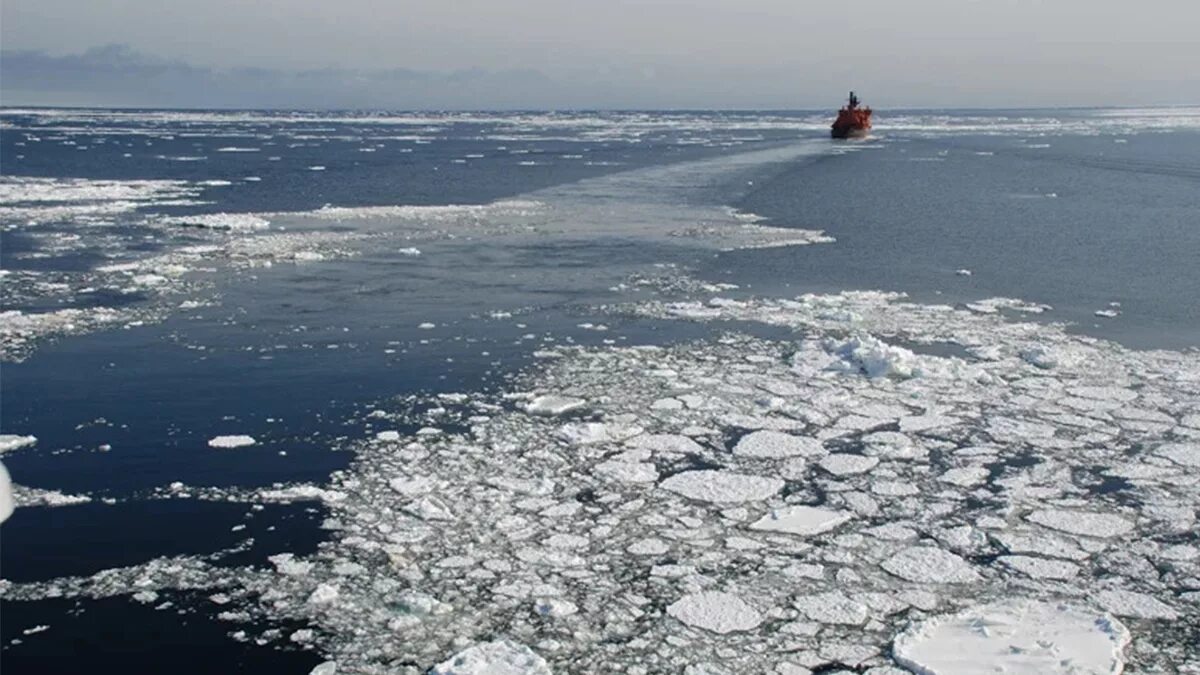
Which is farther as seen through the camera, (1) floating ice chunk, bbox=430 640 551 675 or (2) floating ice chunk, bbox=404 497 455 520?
(2) floating ice chunk, bbox=404 497 455 520

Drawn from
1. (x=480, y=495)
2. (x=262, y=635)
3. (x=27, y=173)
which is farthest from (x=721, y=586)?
(x=27, y=173)

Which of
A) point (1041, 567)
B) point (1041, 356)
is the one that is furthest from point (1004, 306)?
point (1041, 567)

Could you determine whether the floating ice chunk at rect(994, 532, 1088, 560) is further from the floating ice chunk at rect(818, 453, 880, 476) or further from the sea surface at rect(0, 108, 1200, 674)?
the floating ice chunk at rect(818, 453, 880, 476)

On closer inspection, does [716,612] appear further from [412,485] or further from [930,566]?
[412,485]

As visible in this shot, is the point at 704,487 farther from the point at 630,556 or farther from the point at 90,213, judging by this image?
the point at 90,213

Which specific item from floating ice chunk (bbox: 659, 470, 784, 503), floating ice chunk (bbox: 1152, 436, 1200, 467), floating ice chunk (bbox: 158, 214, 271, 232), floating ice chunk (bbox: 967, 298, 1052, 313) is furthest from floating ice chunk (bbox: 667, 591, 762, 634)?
floating ice chunk (bbox: 158, 214, 271, 232)
